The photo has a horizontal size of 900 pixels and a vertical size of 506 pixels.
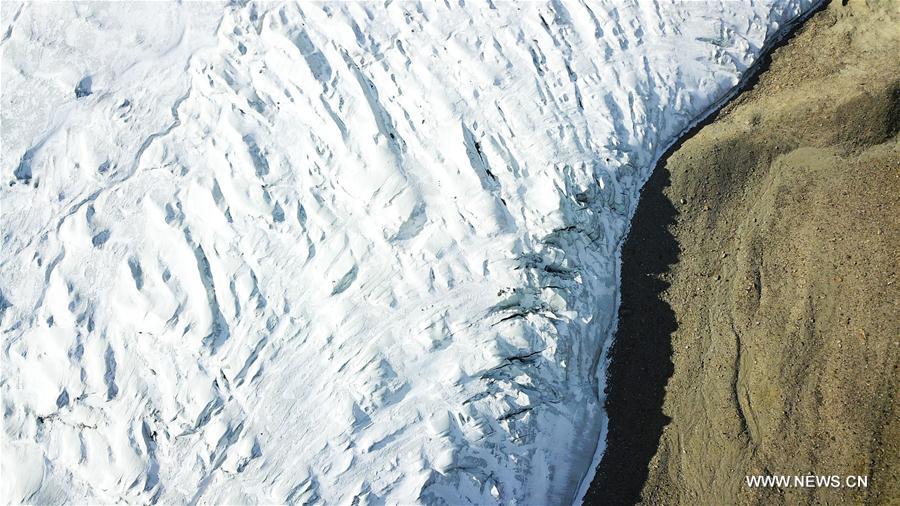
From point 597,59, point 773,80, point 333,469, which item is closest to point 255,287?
point 333,469

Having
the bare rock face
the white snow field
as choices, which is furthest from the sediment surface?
the white snow field

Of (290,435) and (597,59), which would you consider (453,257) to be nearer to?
(290,435)

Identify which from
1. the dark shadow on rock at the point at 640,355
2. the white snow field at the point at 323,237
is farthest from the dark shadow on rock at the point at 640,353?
the white snow field at the point at 323,237

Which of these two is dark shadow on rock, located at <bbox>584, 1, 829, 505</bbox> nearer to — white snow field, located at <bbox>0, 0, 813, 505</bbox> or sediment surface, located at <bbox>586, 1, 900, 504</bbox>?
sediment surface, located at <bbox>586, 1, 900, 504</bbox>

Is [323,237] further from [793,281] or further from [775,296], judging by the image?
[793,281]

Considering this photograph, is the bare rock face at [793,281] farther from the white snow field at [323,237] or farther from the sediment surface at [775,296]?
the white snow field at [323,237]

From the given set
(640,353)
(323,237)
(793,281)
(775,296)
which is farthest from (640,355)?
(323,237)
